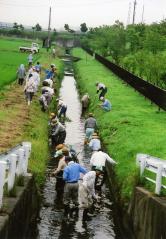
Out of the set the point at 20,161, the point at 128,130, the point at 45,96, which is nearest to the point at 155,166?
the point at 20,161

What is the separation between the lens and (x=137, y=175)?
15961mm

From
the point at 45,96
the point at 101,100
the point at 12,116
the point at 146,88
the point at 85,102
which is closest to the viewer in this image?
the point at 12,116

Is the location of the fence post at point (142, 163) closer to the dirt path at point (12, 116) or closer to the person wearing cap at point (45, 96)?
the dirt path at point (12, 116)

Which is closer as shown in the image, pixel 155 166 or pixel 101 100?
pixel 155 166

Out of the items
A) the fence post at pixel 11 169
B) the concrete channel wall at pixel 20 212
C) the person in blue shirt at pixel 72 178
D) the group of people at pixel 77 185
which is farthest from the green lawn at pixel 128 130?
the fence post at pixel 11 169

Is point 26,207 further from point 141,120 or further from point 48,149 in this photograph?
point 141,120

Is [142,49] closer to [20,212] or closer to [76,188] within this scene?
[76,188]

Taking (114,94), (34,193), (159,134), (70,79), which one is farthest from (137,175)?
(70,79)

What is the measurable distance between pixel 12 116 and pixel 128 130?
5.47m

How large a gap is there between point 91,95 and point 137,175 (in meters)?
23.8

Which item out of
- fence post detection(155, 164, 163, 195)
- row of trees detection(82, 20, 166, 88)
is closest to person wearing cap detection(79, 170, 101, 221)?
fence post detection(155, 164, 163, 195)

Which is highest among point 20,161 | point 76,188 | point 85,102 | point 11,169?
point 11,169

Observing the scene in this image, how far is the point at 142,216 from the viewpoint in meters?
14.5

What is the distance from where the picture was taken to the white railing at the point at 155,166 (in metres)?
13.9
